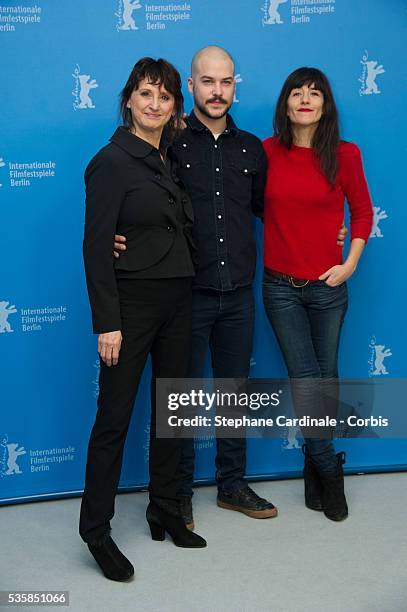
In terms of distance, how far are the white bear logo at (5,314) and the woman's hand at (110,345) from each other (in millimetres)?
737

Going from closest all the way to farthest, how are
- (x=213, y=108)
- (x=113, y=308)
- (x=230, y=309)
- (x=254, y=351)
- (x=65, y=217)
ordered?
(x=113, y=308)
(x=213, y=108)
(x=230, y=309)
(x=65, y=217)
(x=254, y=351)

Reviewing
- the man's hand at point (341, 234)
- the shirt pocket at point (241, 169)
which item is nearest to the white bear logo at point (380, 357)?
the man's hand at point (341, 234)

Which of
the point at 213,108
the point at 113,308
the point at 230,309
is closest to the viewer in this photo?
the point at 113,308

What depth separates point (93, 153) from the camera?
9.38 feet

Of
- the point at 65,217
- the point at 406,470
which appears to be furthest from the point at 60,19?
the point at 406,470

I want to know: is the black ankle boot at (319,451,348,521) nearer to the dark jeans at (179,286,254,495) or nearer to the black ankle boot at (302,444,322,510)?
the black ankle boot at (302,444,322,510)

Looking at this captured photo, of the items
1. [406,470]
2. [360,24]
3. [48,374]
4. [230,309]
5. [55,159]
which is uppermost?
[360,24]

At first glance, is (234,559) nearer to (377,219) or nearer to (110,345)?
(110,345)

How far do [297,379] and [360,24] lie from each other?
4.62 feet

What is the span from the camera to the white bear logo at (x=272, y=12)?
291cm

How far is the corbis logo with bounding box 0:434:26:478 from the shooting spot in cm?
296

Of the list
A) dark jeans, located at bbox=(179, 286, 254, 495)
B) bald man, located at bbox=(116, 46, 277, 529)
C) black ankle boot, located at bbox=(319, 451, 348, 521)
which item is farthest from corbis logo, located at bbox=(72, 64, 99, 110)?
black ankle boot, located at bbox=(319, 451, 348, 521)

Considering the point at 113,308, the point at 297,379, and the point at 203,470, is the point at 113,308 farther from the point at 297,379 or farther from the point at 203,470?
the point at 203,470

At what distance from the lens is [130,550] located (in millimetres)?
2566
